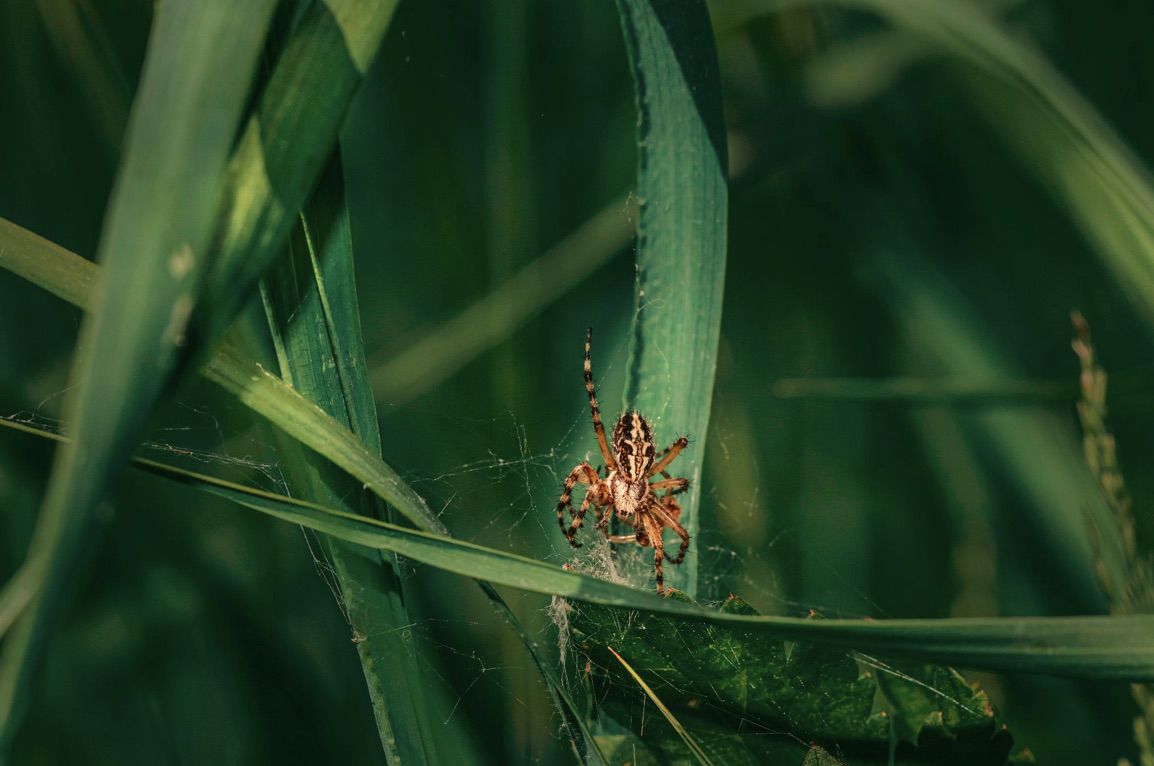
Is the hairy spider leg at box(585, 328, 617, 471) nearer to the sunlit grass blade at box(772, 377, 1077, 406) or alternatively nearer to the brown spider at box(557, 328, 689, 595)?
the brown spider at box(557, 328, 689, 595)

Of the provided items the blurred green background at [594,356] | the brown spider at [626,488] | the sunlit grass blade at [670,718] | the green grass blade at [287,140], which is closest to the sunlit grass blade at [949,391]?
the blurred green background at [594,356]

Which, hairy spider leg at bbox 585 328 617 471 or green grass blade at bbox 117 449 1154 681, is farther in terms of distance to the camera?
hairy spider leg at bbox 585 328 617 471

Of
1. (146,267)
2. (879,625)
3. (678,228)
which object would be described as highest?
(678,228)

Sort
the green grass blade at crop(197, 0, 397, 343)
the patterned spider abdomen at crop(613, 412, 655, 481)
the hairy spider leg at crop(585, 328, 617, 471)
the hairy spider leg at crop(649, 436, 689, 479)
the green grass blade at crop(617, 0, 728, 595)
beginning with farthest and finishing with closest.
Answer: the hairy spider leg at crop(585, 328, 617, 471), the patterned spider abdomen at crop(613, 412, 655, 481), the hairy spider leg at crop(649, 436, 689, 479), the green grass blade at crop(617, 0, 728, 595), the green grass blade at crop(197, 0, 397, 343)

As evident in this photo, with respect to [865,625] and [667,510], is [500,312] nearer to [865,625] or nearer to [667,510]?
[667,510]

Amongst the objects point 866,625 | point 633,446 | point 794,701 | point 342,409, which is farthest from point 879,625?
point 633,446

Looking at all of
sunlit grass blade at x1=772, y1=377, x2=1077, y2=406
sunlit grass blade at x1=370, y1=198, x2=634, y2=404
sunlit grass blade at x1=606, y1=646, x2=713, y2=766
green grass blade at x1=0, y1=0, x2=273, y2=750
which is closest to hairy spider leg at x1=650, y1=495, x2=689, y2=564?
sunlit grass blade at x1=772, y1=377, x2=1077, y2=406

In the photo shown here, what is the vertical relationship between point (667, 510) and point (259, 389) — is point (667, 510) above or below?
below
